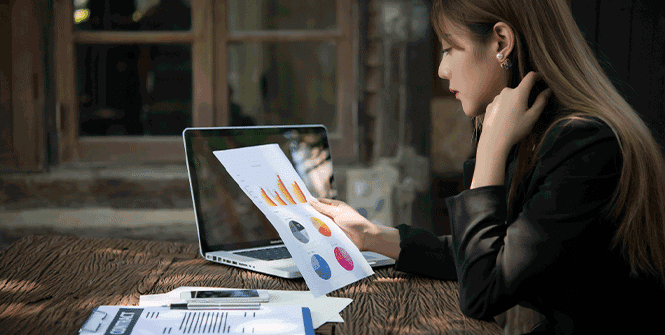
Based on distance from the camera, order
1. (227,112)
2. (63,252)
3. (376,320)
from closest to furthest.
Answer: (376,320)
(63,252)
(227,112)

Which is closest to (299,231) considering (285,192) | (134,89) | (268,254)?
(285,192)

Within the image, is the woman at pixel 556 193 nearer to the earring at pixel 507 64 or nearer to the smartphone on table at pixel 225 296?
the earring at pixel 507 64

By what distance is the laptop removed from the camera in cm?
160

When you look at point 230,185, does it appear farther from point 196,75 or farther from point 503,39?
point 196,75

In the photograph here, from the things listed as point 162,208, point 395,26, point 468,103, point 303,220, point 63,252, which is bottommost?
point 162,208

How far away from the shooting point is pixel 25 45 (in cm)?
296

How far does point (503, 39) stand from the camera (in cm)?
129

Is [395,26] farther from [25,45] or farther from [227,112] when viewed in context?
[25,45]

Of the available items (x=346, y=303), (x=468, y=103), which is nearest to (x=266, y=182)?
(x=346, y=303)

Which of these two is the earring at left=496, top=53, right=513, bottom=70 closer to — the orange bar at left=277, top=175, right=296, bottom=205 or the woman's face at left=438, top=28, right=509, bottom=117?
the woman's face at left=438, top=28, right=509, bottom=117

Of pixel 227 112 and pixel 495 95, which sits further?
pixel 227 112

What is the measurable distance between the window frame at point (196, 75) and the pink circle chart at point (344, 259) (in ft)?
5.68

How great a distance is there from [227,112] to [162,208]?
2.03 feet

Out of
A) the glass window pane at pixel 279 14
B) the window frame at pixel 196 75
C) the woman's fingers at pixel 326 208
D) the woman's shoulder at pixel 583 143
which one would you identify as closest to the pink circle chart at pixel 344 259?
the woman's fingers at pixel 326 208
